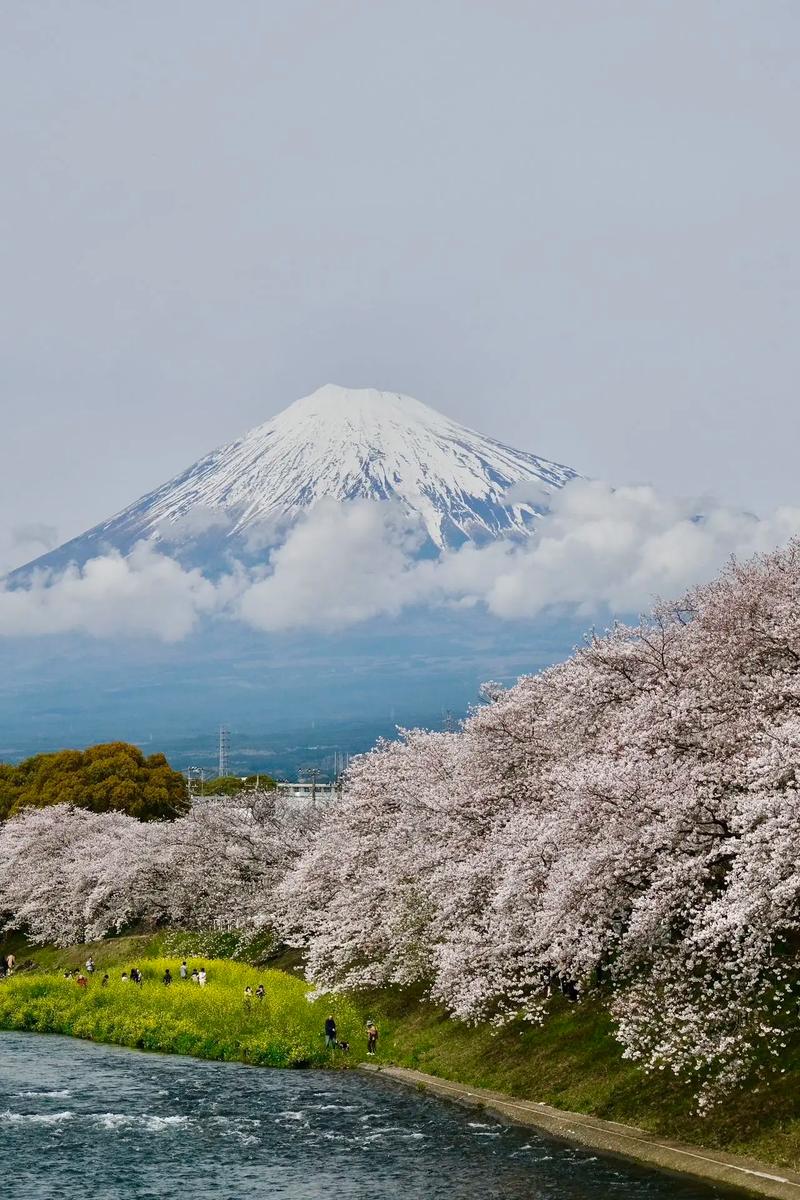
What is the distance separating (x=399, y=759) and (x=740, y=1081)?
26.3 meters

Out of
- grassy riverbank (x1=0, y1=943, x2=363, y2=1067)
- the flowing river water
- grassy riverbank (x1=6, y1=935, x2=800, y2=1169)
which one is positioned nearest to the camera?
the flowing river water

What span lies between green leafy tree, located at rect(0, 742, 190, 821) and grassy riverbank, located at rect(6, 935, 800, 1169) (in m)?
22.1

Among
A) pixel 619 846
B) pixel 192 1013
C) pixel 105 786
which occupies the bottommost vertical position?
pixel 192 1013

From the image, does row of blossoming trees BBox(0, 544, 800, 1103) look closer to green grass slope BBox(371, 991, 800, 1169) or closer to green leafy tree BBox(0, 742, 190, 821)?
green grass slope BBox(371, 991, 800, 1169)

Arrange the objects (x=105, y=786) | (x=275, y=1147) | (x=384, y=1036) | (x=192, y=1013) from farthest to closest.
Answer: (x=105, y=786)
(x=192, y=1013)
(x=384, y=1036)
(x=275, y=1147)

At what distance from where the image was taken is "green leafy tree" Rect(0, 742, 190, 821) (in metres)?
100

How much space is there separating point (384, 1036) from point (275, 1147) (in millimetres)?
14578

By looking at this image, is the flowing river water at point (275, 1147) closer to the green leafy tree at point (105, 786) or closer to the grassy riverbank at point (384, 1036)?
the grassy riverbank at point (384, 1036)

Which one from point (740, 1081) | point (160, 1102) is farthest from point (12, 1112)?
point (740, 1081)

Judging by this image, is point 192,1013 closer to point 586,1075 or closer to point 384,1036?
point 384,1036

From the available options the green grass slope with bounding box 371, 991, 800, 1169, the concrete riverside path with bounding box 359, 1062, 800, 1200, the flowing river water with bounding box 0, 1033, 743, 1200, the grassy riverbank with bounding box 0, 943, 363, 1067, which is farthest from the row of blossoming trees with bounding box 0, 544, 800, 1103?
the flowing river water with bounding box 0, 1033, 743, 1200

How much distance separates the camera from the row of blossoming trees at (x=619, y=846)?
2834 centimetres

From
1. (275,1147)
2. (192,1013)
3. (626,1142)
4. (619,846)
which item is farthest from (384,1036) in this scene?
(619,846)

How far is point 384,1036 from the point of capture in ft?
160
